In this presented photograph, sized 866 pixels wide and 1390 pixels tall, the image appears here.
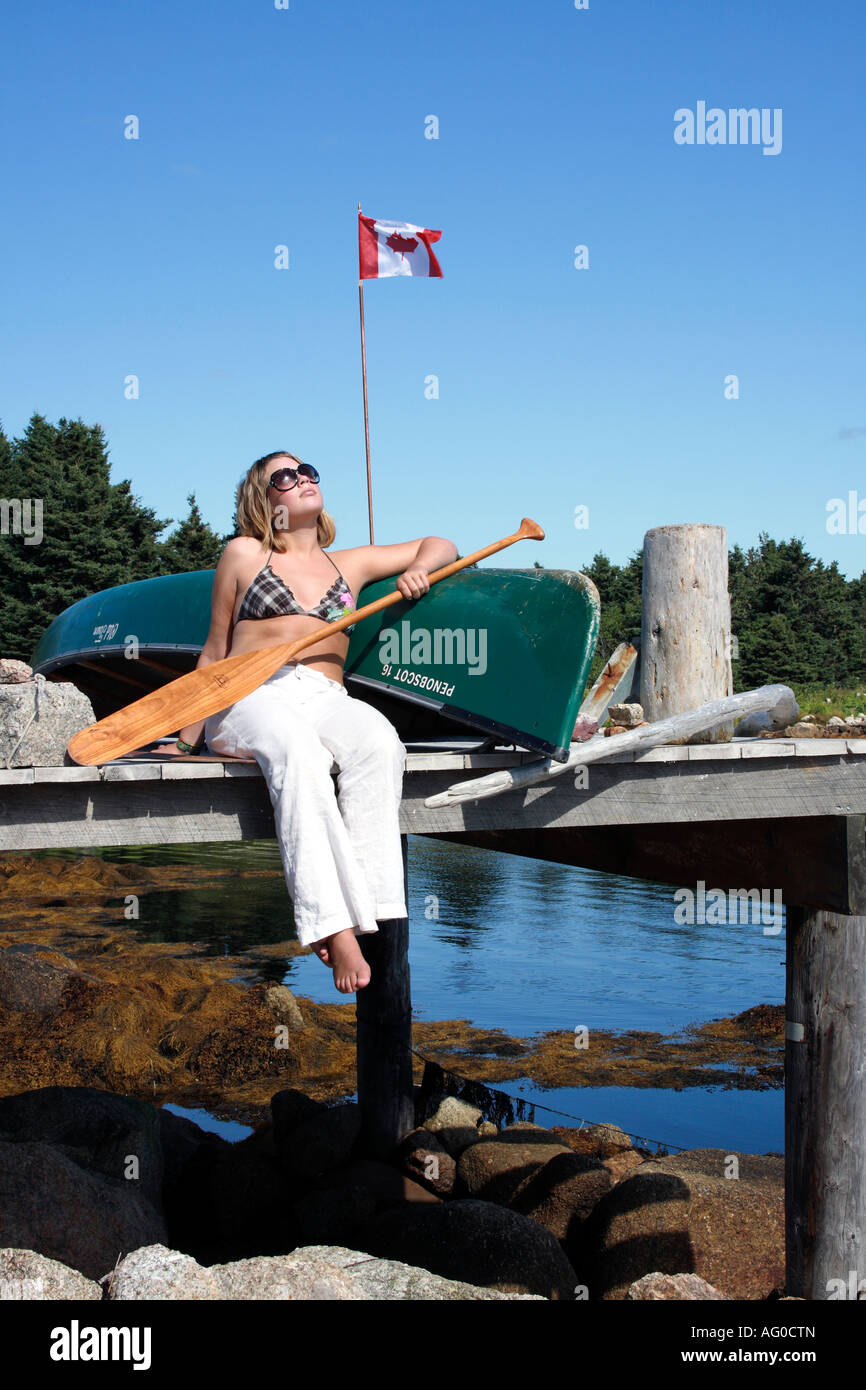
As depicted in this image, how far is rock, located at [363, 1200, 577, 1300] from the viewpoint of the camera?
191 inches

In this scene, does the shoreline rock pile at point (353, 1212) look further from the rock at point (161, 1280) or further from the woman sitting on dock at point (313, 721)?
the woman sitting on dock at point (313, 721)

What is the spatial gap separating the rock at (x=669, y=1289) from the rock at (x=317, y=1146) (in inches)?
129

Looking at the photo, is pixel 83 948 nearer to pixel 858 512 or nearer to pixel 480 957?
pixel 480 957

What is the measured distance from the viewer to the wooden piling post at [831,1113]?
4344 millimetres

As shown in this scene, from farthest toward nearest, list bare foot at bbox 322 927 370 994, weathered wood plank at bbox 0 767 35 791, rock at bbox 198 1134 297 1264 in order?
rock at bbox 198 1134 297 1264, weathered wood plank at bbox 0 767 35 791, bare foot at bbox 322 927 370 994

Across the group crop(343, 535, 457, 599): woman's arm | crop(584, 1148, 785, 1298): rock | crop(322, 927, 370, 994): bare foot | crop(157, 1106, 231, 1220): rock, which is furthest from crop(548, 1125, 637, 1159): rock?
crop(322, 927, 370, 994): bare foot

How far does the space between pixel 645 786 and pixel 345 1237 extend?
318 centimetres

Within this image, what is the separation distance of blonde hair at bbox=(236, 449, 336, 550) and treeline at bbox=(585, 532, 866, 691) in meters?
27.9

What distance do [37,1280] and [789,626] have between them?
115ft

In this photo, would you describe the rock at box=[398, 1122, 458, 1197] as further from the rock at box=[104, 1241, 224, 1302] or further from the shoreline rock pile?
the rock at box=[104, 1241, 224, 1302]

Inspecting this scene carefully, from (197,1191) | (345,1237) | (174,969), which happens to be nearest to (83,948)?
(174,969)

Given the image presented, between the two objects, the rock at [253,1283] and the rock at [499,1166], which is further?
the rock at [499,1166]

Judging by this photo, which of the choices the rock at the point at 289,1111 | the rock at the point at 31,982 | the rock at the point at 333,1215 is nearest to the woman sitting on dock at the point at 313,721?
the rock at the point at 333,1215
